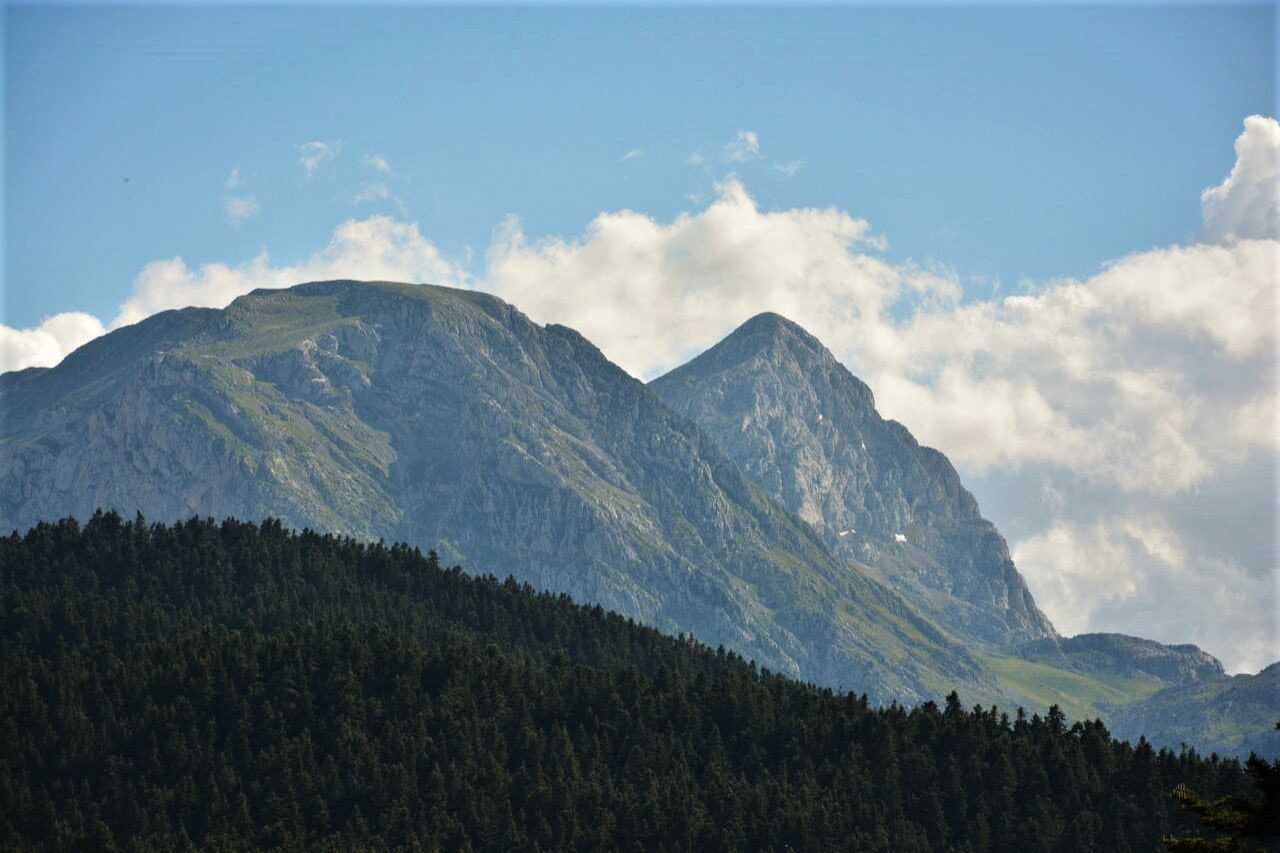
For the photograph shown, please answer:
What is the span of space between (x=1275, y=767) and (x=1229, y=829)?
138 inches

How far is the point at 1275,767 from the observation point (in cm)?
8162

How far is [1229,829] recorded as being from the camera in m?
81.1
